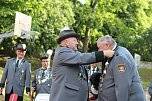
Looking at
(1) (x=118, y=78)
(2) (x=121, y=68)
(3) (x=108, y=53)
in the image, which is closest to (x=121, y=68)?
(2) (x=121, y=68)

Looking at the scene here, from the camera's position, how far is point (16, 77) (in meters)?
8.02

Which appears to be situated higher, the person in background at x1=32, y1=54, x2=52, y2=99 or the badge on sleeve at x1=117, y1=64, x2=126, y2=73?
the badge on sleeve at x1=117, y1=64, x2=126, y2=73

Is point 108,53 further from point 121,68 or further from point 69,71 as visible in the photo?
point 69,71

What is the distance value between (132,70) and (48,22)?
2159 centimetres

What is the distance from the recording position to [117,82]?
4.86 meters

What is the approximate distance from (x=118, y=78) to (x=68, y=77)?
65cm

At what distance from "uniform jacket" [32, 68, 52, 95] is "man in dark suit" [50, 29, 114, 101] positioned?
2.56 m

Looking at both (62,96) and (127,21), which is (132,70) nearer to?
(62,96)

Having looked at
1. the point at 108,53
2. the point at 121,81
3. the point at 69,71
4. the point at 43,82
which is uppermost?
the point at 108,53

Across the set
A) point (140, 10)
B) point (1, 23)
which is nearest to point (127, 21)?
point (140, 10)

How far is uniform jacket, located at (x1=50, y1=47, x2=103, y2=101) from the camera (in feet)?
16.3

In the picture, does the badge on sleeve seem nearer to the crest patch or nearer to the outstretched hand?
the crest patch

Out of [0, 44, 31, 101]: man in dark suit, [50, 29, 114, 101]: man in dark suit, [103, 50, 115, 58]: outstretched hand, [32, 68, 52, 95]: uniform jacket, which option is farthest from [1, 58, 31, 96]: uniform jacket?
[103, 50, 115, 58]: outstretched hand

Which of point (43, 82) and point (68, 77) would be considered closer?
point (68, 77)
